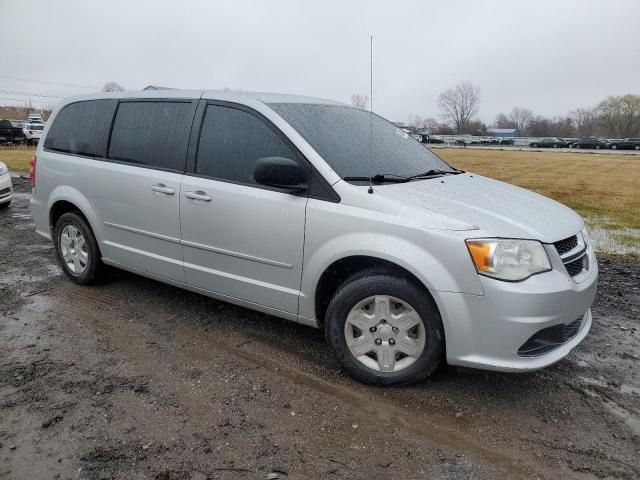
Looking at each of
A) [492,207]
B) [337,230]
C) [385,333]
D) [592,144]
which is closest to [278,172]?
[337,230]

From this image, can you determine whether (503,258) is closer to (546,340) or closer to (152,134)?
(546,340)

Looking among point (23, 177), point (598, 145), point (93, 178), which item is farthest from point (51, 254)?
point (598, 145)

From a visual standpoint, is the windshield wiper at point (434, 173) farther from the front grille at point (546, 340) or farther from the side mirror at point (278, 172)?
the front grille at point (546, 340)

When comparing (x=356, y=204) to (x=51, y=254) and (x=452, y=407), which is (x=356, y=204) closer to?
(x=452, y=407)

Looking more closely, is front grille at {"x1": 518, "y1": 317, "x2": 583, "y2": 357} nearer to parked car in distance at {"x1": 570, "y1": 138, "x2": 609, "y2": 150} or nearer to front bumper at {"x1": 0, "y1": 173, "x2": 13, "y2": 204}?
front bumper at {"x1": 0, "y1": 173, "x2": 13, "y2": 204}

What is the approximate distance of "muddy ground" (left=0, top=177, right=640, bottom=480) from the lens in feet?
8.43

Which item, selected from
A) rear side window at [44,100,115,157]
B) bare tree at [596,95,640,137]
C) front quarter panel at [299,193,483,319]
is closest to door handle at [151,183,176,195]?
rear side window at [44,100,115,157]

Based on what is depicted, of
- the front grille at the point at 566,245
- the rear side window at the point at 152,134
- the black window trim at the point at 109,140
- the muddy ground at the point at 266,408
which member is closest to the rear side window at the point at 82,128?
the black window trim at the point at 109,140

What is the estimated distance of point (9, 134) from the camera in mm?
29031

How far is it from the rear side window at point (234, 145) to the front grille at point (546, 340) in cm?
184

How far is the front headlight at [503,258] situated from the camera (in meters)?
2.88

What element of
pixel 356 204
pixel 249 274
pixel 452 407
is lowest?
pixel 452 407

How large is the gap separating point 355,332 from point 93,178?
281 cm

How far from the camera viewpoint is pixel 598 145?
5984 centimetres
